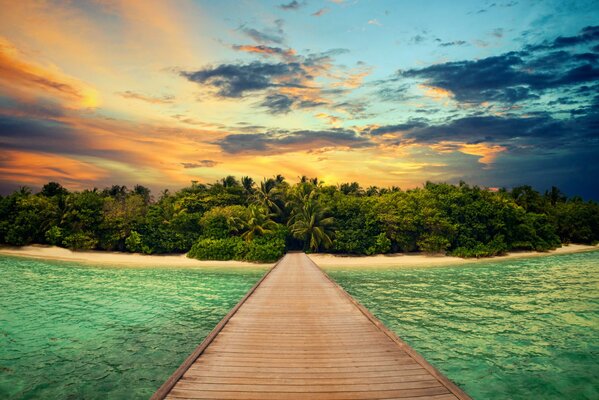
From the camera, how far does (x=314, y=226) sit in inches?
1293

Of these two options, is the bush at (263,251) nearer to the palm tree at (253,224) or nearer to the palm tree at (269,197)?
the palm tree at (253,224)

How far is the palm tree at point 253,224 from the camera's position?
3167 centimetres

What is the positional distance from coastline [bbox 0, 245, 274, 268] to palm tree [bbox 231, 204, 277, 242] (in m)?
3.29

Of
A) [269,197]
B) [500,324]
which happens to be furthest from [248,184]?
[500,324]

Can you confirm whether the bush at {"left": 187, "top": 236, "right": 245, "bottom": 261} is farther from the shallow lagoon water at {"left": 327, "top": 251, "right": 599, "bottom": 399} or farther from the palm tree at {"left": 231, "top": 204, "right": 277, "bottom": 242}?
the shallow lagoon water at {"left": 327, "top": 251, "right": 599, "bottom": 399}

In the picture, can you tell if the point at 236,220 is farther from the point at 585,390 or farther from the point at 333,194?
the point at 585,390

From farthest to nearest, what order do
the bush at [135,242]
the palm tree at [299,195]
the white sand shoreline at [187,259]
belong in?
1. the palm tree at [299,195]
2. the bush at [135,242]
3. the white sand shoreline at [187,259]

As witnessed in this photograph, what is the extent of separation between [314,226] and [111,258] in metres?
19.7

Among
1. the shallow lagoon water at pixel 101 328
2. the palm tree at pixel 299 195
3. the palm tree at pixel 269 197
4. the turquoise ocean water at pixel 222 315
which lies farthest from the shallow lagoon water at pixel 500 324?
the palm tree at pixel 269 197

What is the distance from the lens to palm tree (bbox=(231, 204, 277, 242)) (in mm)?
31672

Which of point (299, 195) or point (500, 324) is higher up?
point (299, 195)

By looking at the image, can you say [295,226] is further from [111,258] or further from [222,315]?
[222,315]

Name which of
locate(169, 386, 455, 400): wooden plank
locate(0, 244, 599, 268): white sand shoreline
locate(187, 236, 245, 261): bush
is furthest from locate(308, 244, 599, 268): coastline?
locate(169, 386, 455, 400): wooden plank

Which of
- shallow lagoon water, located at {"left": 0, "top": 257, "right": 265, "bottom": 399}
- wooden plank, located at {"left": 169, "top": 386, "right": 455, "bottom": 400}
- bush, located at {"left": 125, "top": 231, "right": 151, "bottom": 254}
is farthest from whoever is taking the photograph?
bush, located at {"left": 125, "top": 231, "right": 151, "bottom": 254}
